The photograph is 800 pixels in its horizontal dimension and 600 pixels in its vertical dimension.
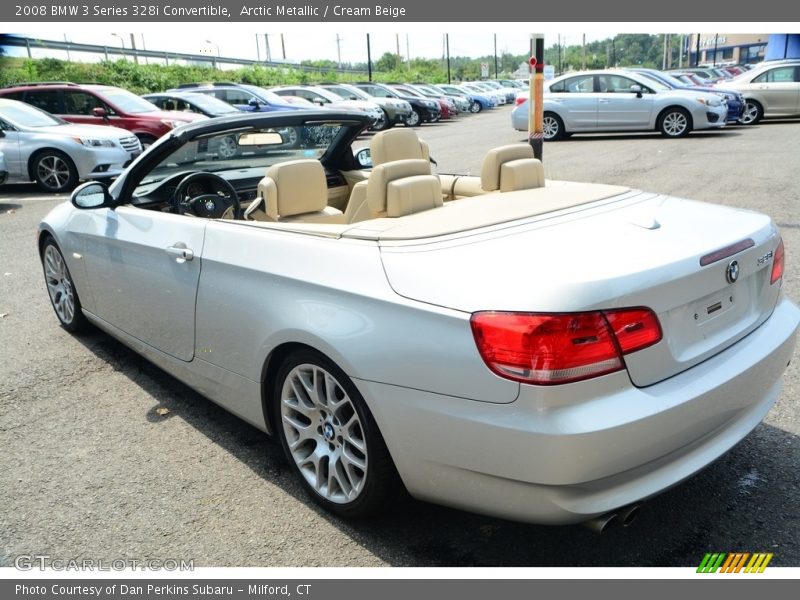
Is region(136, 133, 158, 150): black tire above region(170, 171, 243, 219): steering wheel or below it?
below

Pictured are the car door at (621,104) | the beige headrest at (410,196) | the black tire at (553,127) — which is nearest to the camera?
the beige headrest at (410,196)

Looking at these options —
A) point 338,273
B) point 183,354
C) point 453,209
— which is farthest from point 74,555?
point 453,209

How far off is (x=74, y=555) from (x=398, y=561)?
48.4 inches

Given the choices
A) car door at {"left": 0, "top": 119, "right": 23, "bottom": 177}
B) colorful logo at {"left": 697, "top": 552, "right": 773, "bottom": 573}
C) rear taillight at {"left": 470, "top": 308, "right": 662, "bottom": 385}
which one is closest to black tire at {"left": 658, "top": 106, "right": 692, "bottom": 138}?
car door at {"left": 0, "top": 119, "right": 23, "bottom": 177}

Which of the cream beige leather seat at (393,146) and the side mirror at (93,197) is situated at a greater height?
the cream beige leather seat at (393,146)

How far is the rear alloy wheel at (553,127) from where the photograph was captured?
59.1ft

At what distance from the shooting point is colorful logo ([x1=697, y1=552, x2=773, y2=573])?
2.53 metres

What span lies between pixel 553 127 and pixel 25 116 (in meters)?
11.7

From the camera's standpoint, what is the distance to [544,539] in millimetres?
2760

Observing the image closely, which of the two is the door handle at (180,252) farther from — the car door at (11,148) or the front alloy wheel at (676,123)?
the front alloy wheel at (676,123)

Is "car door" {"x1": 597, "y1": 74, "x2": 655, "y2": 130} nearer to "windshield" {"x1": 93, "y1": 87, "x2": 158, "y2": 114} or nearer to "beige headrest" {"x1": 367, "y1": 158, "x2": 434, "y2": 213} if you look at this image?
"windshield" {"x1": 93, "y1": 87, "x2": 158, "y2": 114}

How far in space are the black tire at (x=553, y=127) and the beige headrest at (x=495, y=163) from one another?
48.8ft

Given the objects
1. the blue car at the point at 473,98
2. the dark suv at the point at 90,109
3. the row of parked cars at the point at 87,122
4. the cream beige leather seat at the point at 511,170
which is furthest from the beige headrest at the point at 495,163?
the blue car at the point at 473,98

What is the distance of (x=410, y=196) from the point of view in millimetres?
3129
